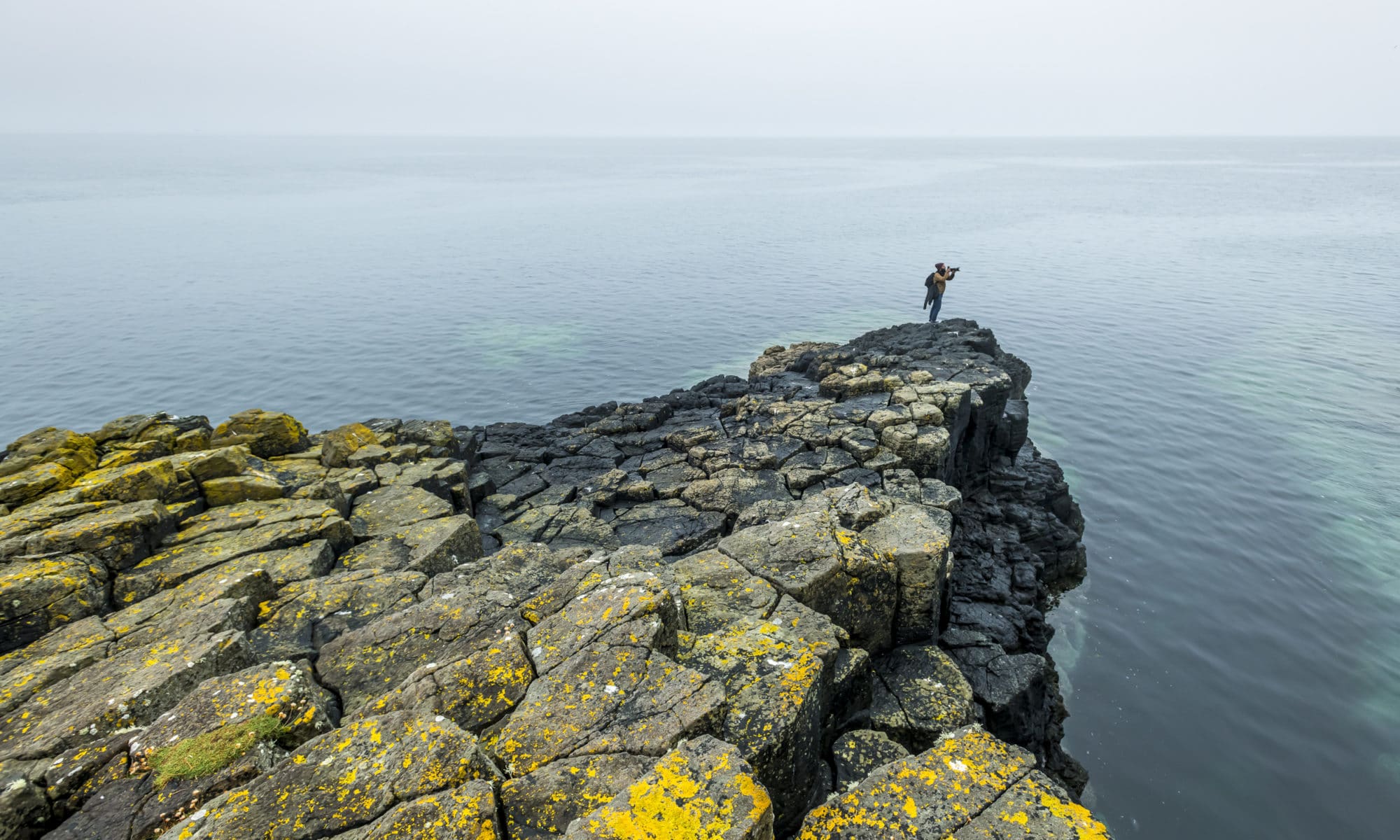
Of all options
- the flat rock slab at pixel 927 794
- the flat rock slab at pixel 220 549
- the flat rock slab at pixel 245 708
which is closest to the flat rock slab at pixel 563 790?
the flat rock slab at pixel 927 794

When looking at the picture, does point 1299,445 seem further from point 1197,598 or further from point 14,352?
point 14,352

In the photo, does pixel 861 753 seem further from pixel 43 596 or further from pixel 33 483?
pixel 33 483

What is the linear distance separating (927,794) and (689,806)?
2.78 meters

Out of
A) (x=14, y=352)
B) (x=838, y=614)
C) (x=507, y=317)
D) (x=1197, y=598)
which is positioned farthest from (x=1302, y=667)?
(x=14, y=352)

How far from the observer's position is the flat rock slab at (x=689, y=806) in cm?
573

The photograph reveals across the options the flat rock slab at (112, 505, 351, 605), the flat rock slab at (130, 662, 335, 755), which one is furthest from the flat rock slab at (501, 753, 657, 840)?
the flat rock slab at (112, 505, 351, 605)

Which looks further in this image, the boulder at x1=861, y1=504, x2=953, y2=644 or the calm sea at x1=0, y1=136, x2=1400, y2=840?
the calm sea at x1=0, y1=136, x2=1400, y2=840

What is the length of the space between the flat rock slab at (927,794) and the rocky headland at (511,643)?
0.03 metres

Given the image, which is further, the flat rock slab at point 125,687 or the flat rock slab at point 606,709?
the flat rock slab at point 125,687

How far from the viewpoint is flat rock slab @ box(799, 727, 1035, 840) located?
6.50 m

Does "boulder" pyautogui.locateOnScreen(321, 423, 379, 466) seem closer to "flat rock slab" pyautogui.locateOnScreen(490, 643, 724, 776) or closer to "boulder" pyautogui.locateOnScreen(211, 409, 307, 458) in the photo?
"boulder" pyautogui.locateOnScreen(211, 409, 307, 458)

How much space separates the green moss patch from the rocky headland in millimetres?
30

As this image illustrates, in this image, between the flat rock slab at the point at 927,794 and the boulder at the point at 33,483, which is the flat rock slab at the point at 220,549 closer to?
the boulder at the point at 33,483

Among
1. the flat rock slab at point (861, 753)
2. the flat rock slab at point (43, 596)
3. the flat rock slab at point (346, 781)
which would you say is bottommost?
the flat rock slab at point (861, 753)
